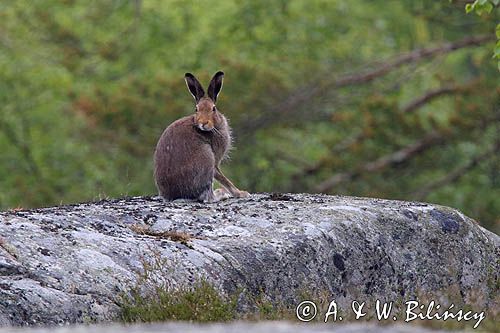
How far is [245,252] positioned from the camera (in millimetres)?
7605

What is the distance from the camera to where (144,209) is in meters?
8.42

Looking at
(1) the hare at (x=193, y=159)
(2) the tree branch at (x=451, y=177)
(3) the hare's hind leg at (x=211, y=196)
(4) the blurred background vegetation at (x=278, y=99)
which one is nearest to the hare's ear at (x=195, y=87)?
(1) the hare at (x=193, y=159)

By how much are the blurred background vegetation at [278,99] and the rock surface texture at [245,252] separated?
896cm

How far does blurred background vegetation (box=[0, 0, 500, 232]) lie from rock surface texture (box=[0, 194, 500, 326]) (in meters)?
8.96

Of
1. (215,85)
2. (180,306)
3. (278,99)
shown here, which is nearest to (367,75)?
(278,99)

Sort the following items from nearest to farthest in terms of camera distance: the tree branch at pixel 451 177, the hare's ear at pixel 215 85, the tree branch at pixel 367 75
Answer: the hare's ear at pixel 215 85, the tree branch at pixel 451 177, the tree branch at pixel 367 75

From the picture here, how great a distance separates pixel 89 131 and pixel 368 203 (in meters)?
14.8

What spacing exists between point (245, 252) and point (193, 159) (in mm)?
2344

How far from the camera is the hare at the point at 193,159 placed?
→ 973 centimetres

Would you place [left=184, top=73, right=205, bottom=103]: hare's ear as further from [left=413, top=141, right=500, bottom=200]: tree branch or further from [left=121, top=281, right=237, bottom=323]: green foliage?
[left=413, top=141, right=500, bottom=200]: tree branch

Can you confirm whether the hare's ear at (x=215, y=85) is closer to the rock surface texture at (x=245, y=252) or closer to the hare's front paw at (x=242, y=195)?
the hare's front paw at (x=242, y=195)

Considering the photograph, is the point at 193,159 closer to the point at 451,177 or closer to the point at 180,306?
the point at 180,306

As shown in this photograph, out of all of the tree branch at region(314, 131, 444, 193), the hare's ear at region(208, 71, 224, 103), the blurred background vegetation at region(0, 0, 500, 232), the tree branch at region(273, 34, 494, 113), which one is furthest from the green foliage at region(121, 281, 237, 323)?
the tree branch at region(273, 34, 494, 113)

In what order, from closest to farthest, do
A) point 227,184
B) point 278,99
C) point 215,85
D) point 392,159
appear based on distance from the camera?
point 227,184 < point 215,85 < point 392,159 < point 278,99
